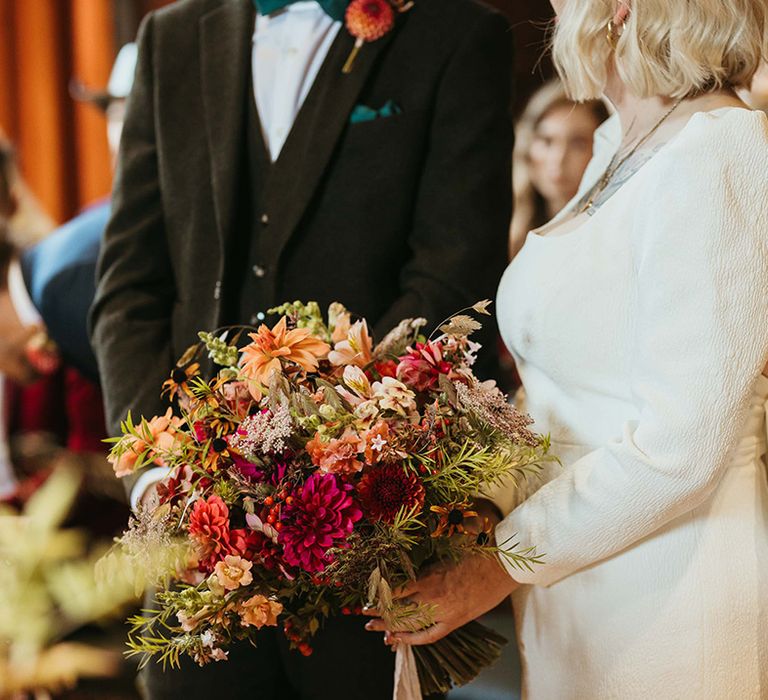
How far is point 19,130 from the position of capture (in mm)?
4352

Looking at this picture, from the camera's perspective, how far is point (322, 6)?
181 centimetres

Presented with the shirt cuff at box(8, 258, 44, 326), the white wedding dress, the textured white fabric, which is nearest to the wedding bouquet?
the white wedding dress

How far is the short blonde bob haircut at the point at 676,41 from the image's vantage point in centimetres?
133

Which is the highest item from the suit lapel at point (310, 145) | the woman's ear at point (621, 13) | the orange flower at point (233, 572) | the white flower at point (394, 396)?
the woman's ear at point (621, 13)

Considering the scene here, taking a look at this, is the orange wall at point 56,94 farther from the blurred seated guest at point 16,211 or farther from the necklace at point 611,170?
the necklace at point 611,170

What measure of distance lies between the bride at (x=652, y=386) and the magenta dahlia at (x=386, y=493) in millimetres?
207

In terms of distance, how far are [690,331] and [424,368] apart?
32 cm

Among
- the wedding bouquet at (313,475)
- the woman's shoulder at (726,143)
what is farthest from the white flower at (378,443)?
the woman's shoulder at (726,143)

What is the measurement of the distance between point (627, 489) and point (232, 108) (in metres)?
0.96

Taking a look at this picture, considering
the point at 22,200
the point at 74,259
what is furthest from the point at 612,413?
the point at 22,200

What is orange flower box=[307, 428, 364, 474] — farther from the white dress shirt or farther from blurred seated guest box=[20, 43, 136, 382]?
blurred seated guest box=[20, 43, 136, 382]

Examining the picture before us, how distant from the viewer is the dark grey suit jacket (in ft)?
5.72

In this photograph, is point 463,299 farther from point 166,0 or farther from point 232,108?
point 166,0

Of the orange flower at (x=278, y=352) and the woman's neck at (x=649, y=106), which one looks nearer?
the orange flower at (x=278, y=352)
